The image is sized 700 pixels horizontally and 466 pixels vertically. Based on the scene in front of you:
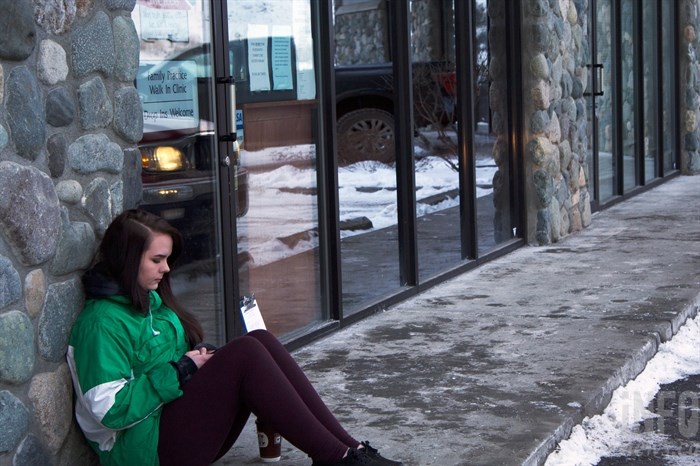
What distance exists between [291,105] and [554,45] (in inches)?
142

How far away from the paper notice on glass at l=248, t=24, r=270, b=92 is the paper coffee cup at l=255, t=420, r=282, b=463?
1899 mm

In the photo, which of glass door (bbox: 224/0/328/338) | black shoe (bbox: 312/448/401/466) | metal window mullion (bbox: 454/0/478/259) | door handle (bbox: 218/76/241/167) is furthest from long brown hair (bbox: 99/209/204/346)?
metal window mullion (bbox: 454/0/478/259)

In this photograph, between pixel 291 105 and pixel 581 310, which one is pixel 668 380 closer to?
pixel 581 310

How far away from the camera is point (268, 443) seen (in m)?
3.87

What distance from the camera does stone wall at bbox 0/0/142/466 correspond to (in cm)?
316

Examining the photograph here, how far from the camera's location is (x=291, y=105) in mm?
5566

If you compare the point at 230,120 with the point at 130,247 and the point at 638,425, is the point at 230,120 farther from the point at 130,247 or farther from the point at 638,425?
the point at 638,425

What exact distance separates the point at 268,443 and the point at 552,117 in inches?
208

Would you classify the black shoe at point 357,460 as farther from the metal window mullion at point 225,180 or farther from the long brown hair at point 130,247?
the metal window mullion at point 225,180

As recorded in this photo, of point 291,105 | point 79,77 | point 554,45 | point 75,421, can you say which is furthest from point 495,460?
point 554,45

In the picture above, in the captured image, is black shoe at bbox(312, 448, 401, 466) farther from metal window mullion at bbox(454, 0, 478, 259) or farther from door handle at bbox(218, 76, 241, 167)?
metal window mullion at bbox(454, 0, 478, 259)

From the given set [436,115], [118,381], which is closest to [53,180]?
[118,381]

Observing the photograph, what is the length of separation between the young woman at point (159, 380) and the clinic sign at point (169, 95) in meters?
0.98

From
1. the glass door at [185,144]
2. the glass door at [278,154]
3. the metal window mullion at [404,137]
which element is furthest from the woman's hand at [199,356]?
A: the metal window mullion at [404,137]
